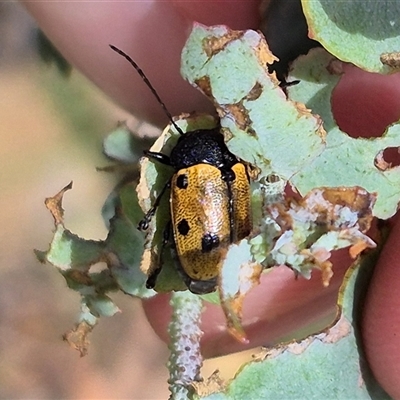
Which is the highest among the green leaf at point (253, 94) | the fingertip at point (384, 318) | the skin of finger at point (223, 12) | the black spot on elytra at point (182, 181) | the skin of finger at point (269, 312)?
the green leaf at point (253, 94)

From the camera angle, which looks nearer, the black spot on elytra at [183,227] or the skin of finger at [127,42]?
the black spot on elytra at [183,227]

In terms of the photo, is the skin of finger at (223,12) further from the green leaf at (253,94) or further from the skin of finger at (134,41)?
the green leaf at (253,94)

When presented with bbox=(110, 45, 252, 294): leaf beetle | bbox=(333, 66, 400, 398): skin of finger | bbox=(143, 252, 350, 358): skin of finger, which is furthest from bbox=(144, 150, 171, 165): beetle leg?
bbox=(143, 252, 350, 358): skin of finger

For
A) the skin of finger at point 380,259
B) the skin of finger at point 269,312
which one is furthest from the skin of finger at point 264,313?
the skin of finger at point 380,259

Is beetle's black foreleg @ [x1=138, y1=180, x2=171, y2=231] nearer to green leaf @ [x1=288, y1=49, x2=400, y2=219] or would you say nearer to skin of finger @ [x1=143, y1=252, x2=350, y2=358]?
green leaf @ [x1=288, y1=49, x2=400, y2=219]

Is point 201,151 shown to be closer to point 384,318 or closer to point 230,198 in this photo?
point 230,198

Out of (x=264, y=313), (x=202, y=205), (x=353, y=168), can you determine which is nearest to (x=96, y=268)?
(x=202, y=205)

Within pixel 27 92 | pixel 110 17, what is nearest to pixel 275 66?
pixel 110 17

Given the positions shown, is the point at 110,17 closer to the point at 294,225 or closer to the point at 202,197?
the point at 202,197
